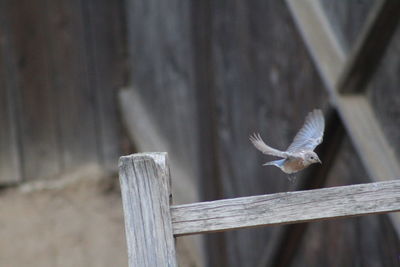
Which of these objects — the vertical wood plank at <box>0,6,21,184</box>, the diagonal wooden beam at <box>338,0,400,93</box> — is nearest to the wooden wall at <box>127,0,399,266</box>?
the diagonal wooden beam at <box>338,0,400,93</box>

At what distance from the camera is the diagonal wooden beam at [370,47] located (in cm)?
312

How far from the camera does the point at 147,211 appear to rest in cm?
177

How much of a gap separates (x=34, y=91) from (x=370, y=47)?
3.34 metres

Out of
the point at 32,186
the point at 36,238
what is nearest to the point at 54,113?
the point at 32,186

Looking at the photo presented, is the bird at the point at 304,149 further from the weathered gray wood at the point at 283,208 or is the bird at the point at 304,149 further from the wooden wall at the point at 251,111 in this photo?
the wooden wall at the point at 251,111

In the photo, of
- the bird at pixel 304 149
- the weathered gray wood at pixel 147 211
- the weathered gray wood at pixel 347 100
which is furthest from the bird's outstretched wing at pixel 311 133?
the weathered gray wood at pixel 347 100

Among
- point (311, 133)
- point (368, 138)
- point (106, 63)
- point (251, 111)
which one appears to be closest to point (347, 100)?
point (368, 138)

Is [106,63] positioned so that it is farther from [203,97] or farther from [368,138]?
[368,138]

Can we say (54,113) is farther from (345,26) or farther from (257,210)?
(257,210)

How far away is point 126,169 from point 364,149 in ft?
5.34

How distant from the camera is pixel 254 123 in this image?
4117mm

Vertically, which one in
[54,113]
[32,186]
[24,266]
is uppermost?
[54,113]

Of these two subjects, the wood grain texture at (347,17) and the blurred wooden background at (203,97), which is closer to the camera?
the wood grain texture at (347,17)

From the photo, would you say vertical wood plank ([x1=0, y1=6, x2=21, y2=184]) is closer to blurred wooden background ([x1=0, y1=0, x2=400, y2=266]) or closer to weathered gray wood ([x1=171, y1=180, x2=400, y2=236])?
blurred wooden background ([x1=0, y1=0, x2=400, y2=266])
